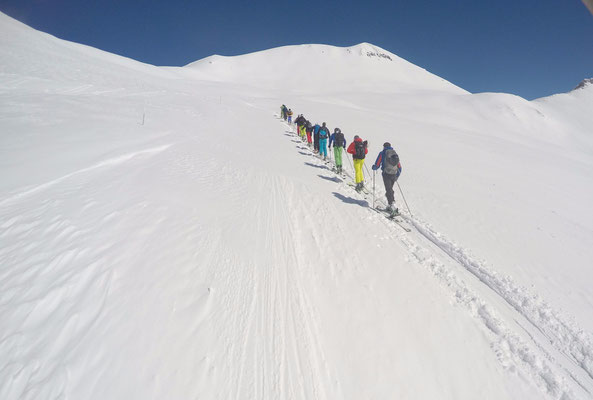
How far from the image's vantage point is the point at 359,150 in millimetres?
7734

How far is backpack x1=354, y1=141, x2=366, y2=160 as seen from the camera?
7695mm

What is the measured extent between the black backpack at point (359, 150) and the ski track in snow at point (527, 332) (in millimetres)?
3743

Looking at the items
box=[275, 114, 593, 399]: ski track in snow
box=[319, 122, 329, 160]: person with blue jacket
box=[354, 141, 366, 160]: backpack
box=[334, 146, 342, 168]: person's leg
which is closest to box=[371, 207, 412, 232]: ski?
box=[275, 114, 593, 399]: ski track in snow

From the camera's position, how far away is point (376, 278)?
3.87 meters

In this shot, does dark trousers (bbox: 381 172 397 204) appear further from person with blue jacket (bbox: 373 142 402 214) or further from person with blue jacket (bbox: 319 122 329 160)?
person with blue jacket (bbox: 319 122 329 160)

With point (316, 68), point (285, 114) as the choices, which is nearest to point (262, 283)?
point (285, 114)

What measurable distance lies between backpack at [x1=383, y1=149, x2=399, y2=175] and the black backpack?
1.60 m

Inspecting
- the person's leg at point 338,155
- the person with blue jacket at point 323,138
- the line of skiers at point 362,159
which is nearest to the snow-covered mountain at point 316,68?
the person with blue jacket at point 323,138

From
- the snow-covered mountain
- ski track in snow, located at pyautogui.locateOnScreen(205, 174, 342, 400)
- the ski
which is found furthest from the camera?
the snow-covered mountain

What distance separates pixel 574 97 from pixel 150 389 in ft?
414

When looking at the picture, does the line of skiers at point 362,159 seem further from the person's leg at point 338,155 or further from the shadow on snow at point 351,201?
the shadow on snow at point 351,201

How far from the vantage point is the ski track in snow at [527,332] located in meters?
2.65

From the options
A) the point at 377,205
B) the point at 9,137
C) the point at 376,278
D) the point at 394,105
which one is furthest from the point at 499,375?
the point at 394,105

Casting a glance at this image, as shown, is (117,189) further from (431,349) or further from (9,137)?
(431,349)
